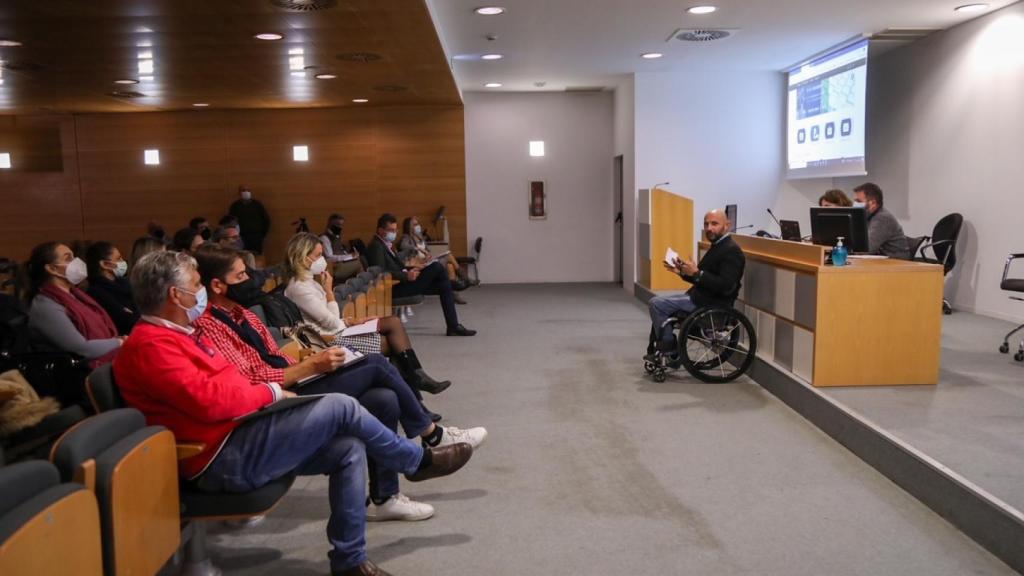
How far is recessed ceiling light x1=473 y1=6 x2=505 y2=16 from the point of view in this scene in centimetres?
680

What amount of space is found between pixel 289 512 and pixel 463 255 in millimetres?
9302

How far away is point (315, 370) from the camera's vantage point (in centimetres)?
308

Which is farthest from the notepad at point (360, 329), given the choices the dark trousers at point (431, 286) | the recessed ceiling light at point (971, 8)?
the recessed ceiling light at point (971, 8)

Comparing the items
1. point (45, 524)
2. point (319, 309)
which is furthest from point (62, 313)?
point (45, 524)

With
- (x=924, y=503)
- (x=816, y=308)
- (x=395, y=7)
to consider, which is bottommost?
(x=924, y=503)

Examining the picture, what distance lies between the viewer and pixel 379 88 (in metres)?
10.3

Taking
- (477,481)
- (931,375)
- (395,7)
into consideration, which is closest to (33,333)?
(477,481)

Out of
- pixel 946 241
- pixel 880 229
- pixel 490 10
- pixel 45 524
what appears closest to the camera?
pixel 45 524

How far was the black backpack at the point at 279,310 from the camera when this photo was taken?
4414 millimetres

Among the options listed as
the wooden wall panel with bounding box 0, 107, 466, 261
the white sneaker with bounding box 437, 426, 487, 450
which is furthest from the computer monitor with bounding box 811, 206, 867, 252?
the wooden wall panel with bounding box 0, 107, 466, 261

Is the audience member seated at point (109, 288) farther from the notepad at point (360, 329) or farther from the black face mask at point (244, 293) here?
the notepad at point (360, 329)

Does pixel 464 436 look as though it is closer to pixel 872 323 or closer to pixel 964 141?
pixel 872 323

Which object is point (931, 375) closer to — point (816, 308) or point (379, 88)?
point (816, 308)

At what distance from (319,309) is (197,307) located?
5.58ft
